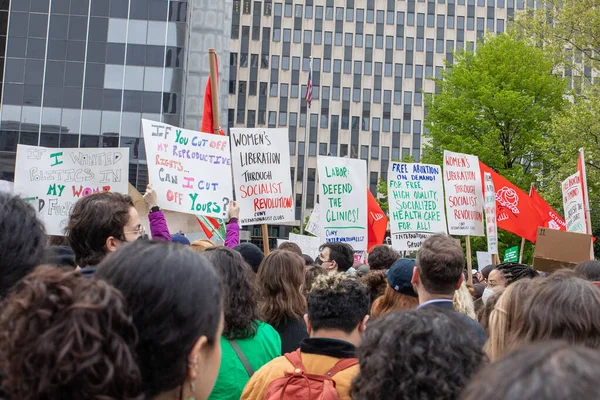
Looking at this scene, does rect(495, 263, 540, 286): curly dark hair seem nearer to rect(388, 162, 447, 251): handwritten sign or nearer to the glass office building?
rect(388, 162, 447, 251): handwritten sign

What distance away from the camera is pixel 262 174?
351 inches

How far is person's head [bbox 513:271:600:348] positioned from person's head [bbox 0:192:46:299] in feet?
5.71

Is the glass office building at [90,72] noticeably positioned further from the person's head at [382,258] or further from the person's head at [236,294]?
the person's head at [236,294]

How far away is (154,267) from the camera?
1.96 metres

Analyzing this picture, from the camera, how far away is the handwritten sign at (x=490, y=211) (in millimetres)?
11219

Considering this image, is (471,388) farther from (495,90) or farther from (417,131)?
(417,131)

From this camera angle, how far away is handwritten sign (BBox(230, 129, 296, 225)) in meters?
8.80

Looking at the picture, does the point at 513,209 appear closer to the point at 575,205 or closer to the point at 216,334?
the point at 575,205

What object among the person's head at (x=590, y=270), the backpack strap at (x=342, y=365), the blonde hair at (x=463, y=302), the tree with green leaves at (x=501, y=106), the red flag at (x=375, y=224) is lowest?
the backpack strap at (x=342, y=365)

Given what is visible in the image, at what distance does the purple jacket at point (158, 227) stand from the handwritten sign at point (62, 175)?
1986 millimetres

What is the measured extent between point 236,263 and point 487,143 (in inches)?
1001

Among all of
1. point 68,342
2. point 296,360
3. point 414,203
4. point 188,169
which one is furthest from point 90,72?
point 68,342

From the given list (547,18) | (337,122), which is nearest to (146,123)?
(547,18)

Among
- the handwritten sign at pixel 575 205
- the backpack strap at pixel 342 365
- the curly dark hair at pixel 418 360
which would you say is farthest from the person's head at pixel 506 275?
the curly dark hair at pixel 418 360
